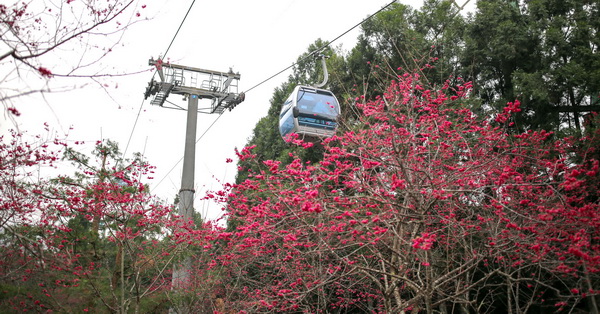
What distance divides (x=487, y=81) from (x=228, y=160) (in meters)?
9.26

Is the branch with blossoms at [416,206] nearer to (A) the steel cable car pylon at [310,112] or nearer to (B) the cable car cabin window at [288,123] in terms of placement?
(A) the steel cable car pylon at [310,112]

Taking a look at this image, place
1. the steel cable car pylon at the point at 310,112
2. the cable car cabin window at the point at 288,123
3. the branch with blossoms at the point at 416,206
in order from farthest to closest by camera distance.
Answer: the cable car cabin window at the point at 288,123
the steel cable car pylon at the point at 310,112
the branch with blossoms at the point at 416,206

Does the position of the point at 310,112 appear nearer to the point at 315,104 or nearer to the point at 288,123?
the point at 315,104

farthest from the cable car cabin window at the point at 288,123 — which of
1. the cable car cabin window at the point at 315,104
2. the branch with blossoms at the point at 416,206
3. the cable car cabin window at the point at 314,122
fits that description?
the branch with blossoms at the point at 416,206

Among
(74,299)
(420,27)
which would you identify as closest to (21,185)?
(74,299)

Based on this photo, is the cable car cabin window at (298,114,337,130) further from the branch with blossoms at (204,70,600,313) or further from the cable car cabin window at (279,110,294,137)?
the branch with blossoms at (204,70,600,313)

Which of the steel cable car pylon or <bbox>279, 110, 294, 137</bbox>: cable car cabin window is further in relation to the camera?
<bbox>279, 110, 294, 137</bbox>: cable car cabin window

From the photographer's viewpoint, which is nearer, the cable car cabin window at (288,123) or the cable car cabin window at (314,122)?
the cable car cabin window at (314,122)

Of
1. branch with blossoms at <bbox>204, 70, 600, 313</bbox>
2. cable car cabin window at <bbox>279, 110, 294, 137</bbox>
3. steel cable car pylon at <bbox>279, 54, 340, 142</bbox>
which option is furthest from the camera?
cable car cabin window at <bbox>279, 110, 294, 137</bbox>

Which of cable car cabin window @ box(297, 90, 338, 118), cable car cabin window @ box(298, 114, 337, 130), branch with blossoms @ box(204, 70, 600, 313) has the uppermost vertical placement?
cable car cabin window @ box(297, 90, 338, 118)

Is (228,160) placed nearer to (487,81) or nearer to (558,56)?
(558,56)

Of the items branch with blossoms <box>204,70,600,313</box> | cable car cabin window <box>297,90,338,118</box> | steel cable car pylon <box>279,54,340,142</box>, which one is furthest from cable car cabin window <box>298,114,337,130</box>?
branch with blossoms <box>204,70,600,313</box>

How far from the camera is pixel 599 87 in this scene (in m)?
8.98

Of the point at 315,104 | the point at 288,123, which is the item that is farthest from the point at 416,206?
the point at 288,123
